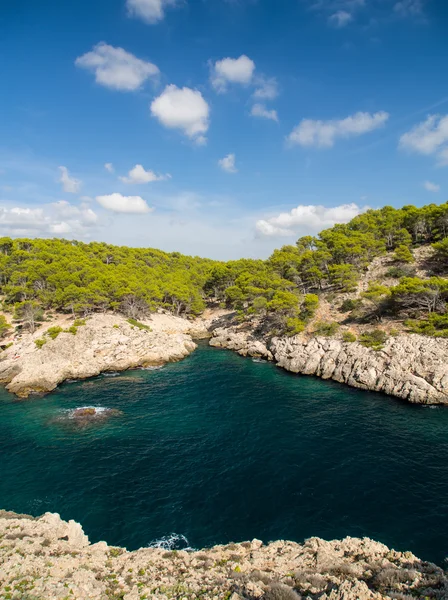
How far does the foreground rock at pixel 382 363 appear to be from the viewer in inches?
1625

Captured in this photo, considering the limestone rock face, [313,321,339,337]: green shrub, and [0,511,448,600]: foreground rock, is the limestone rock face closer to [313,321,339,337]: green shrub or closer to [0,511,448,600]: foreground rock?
[313,321,339,337]: green shrub

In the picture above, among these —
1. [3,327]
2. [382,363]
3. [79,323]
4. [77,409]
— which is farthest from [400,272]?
[3,327]

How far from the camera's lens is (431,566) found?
1489cm

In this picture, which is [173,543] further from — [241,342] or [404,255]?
[404,255]

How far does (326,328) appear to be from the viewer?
58.7 meters

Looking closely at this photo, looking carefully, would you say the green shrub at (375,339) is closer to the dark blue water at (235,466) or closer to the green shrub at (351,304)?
the dark blue water at (235,466)

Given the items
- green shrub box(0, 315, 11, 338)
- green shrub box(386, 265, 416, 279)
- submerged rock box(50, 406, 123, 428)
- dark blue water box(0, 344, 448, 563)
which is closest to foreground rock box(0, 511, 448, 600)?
dark blue water box(0, 344, 448, 563)

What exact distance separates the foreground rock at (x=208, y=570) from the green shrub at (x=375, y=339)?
118 feet

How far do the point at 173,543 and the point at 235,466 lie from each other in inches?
368

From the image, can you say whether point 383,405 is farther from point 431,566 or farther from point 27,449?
point 27,449

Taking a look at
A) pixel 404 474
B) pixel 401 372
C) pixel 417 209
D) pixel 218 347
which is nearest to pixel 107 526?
pixel 404 474

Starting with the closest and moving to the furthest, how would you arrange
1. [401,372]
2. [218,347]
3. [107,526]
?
[107,526] → [401,372] → [218,347]

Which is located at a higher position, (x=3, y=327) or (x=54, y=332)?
(x=54, y=332)

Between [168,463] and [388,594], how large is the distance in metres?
21.3
